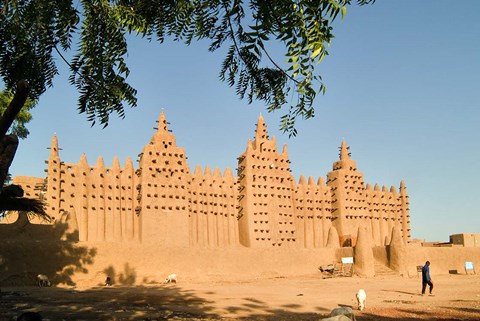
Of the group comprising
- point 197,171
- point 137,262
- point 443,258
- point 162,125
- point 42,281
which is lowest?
point 443,258

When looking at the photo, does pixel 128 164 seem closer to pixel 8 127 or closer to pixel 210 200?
pixel 210 200

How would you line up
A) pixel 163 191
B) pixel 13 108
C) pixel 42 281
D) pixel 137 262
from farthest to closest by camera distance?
pixel 163 191, pixel 137 262, pixel 42 281, pixel 13 108

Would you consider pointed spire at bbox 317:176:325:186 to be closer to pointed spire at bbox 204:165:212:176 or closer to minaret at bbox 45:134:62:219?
pointed spire at bbox 204:165:212:176

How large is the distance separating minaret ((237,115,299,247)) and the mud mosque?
75mm

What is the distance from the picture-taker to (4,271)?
72.3ft

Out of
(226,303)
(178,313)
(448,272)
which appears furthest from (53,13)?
(448,272)

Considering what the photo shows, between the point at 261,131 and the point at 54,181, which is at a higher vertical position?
the point at 261,131

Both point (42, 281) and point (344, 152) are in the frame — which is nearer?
point (42, 281)

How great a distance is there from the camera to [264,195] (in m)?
37.8

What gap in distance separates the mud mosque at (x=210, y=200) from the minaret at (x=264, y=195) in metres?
0.08

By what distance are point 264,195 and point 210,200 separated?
4.28m

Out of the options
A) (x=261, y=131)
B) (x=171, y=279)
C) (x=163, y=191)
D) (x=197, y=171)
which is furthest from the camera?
(x=261, y=131)

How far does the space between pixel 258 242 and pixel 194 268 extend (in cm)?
770

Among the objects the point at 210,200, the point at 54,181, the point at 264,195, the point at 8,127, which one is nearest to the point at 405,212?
the point at 264,195
